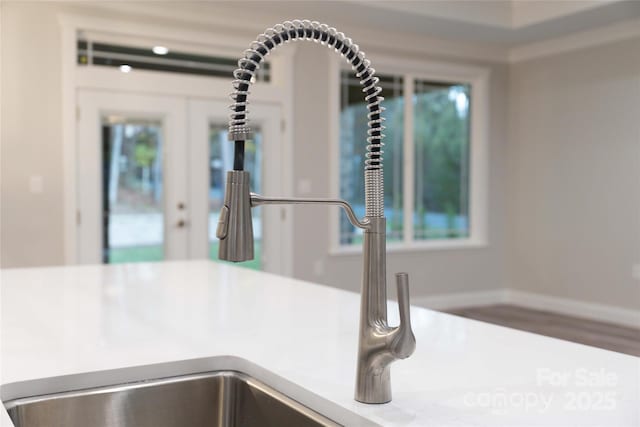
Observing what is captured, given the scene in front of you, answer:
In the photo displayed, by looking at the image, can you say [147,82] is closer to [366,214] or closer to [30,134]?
[30,134]

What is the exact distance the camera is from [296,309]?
1.55 m

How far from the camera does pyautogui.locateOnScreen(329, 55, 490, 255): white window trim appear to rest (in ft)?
17.7

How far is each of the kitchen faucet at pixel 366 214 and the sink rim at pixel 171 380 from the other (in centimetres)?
6

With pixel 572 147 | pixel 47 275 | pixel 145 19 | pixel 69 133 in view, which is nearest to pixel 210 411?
pixel 47 275

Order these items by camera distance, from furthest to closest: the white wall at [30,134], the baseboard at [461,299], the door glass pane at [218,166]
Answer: the baseboard at [461,299] < the door glass pane at [218,166] < the white wall at [30,134]

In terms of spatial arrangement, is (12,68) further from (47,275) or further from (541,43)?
(541,43)

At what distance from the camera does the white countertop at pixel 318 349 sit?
850 mm

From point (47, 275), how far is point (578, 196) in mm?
4815

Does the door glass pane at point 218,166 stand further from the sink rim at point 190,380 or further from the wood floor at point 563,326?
the sink rim at point 190,380

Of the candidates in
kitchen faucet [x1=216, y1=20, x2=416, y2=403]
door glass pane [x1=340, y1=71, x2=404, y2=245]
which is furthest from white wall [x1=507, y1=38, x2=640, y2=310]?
kitchen faucet [x1=216, y1=20, x2=416, y2=403]

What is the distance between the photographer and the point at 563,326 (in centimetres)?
520

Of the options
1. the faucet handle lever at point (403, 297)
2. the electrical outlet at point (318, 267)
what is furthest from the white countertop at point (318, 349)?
the electrical outlet at point (318, 267)

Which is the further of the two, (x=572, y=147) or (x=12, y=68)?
(x=572, y=147)

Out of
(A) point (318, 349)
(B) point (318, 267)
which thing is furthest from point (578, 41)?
(A) point (318, 349)
